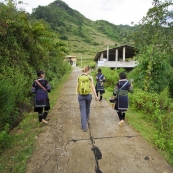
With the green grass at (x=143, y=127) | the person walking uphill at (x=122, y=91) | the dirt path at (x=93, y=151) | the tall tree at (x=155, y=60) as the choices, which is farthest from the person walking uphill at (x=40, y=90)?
the tall tree at (x=155, y=60)

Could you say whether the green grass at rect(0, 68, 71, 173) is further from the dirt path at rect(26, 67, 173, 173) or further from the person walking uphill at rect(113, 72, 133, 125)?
the person walking uphill at rect(113, 72, 133, 125)

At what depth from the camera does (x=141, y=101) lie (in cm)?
619

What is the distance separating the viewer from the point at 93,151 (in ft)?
10.9

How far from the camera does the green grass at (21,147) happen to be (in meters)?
2.87

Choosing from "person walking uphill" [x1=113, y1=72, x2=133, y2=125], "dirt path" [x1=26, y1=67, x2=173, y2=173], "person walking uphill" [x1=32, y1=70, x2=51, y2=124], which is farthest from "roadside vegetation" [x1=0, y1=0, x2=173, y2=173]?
"person walking uphill" [x1=113, y1=72, x2=133, y2=125]

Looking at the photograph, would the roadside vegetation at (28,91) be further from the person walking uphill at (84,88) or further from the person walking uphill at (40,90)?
the person walking uphill at (84,88)

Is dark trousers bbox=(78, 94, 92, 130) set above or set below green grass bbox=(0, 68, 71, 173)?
above

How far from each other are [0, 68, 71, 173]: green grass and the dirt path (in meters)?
0.15

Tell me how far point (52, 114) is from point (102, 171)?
3.37m

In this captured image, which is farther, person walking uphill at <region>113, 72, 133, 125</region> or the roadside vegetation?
person walking uphill at <region>113, 72, 133, 125</region>

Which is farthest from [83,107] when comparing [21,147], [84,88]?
[21,147]

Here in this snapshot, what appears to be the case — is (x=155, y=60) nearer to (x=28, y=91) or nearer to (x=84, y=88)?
(x=84, y=88)

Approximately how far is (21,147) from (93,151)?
166 cm

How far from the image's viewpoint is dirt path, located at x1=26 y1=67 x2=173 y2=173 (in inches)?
112
